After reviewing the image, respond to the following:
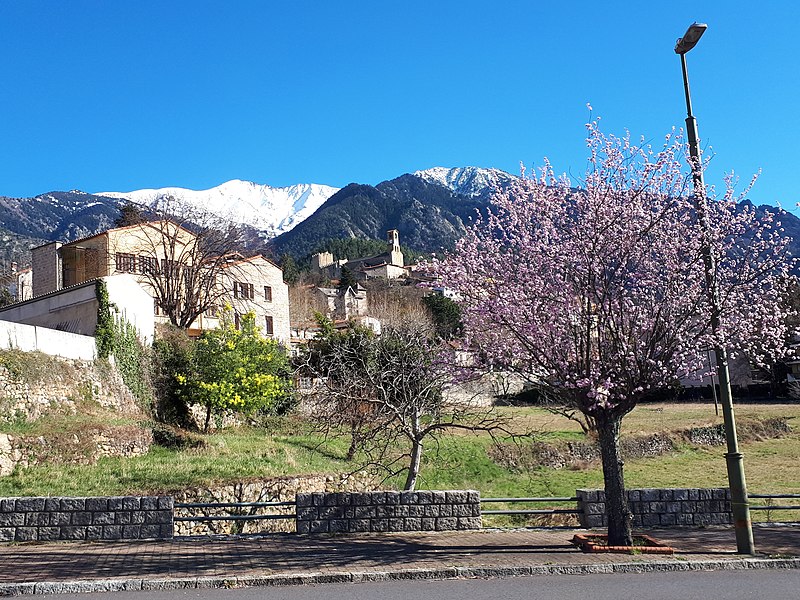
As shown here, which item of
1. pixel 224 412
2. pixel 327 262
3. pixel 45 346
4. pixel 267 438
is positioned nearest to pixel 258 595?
pixel 45 346

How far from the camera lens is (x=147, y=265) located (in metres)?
42.9

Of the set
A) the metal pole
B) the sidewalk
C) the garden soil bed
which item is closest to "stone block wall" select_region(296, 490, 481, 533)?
→ the sidewalk

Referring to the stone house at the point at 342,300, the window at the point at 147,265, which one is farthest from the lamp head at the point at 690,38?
the stone house at the point at 342,300

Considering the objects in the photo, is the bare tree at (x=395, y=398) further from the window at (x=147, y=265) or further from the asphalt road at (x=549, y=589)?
the window at (x=147, y=265)

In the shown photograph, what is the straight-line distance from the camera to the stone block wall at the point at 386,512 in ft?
46.3

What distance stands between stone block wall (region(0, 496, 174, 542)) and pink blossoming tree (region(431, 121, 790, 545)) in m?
6.68

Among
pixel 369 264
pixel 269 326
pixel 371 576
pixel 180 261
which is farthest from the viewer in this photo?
pixel 369 264

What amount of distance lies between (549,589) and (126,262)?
122ft

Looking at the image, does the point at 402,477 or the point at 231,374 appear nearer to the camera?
the point at 402,477

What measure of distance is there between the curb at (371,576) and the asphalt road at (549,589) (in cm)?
17

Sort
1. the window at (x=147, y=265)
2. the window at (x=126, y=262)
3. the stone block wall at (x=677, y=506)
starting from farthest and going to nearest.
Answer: the window at (x=147, y=265)
the window at (x=126, y=262)
the stone block wall at (x=677, y=506)

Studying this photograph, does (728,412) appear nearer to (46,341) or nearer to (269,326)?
(46,341)

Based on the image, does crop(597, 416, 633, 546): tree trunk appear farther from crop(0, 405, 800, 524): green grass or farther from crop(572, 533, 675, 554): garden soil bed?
crop(0, 405, 800, 524): green grass

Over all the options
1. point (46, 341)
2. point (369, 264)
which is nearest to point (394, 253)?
point (369, 264)
